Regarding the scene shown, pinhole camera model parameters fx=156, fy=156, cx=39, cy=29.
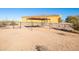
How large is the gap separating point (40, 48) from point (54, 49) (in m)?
0.21

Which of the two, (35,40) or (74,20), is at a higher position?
(74,20)

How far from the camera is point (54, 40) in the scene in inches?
91.8

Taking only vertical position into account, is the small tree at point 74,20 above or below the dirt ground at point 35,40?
above

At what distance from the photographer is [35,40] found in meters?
2.32

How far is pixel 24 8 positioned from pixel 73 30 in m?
0.80

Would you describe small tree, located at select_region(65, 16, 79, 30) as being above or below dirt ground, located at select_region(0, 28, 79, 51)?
above

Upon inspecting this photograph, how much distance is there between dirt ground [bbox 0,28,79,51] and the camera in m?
2.29

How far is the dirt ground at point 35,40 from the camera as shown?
2295 mm
